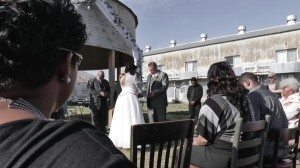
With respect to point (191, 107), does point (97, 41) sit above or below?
above

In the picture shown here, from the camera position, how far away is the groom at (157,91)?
925cm

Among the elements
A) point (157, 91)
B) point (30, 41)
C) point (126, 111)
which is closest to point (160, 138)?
point (30, 41)

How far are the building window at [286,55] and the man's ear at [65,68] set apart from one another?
31.9m

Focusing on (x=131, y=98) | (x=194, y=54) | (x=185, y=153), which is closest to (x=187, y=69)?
(x=194, y=54)

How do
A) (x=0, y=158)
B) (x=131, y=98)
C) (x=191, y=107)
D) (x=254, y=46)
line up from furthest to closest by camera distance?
(x=254, y=46), (x=191, y=107), (x=131, y=98), (x=0, y=158)

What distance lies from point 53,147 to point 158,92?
827 centimetres

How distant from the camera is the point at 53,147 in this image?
95 centimetres

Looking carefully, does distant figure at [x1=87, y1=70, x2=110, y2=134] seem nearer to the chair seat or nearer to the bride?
A: the bride

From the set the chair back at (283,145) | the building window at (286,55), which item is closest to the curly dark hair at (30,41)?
the chair back at (283,145)

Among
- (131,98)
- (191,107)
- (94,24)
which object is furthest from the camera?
(191,107)

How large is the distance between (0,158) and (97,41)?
39.0ft

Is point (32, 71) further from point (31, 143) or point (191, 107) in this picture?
point (191, 107)

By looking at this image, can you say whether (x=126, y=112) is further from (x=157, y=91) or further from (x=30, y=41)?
(x=30, y=41)

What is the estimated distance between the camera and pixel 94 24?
12602 mm
